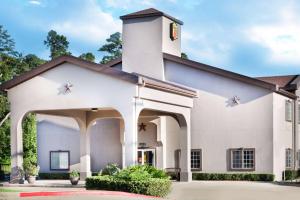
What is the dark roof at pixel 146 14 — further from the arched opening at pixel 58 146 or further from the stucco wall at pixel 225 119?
the arched opening at pixel 58 146

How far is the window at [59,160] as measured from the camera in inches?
1549

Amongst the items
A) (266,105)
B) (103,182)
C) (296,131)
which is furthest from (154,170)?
(296,131)

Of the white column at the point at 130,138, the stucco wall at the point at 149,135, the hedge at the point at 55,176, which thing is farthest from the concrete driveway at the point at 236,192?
the hedge at the point at 55,176

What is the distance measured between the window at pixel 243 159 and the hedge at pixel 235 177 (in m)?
0.53

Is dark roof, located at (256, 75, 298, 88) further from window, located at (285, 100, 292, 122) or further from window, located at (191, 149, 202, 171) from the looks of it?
window, located at (191, 149, 202, 171)

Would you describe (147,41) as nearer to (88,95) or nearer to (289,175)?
(88,95)

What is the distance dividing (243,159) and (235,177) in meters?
1.24

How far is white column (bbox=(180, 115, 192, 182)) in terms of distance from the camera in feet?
110

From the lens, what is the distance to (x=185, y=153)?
33688 millimetres

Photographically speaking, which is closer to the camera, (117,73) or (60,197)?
(60,197)

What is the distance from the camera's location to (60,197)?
19.2 metres

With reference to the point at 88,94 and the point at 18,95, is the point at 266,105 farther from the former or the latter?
the point at 18,95

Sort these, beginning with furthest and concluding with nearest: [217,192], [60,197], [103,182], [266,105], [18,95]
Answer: [266,105] < [18,95] < [217,192] < [103,182] < [60,197]

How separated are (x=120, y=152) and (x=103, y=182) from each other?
14.6 m
